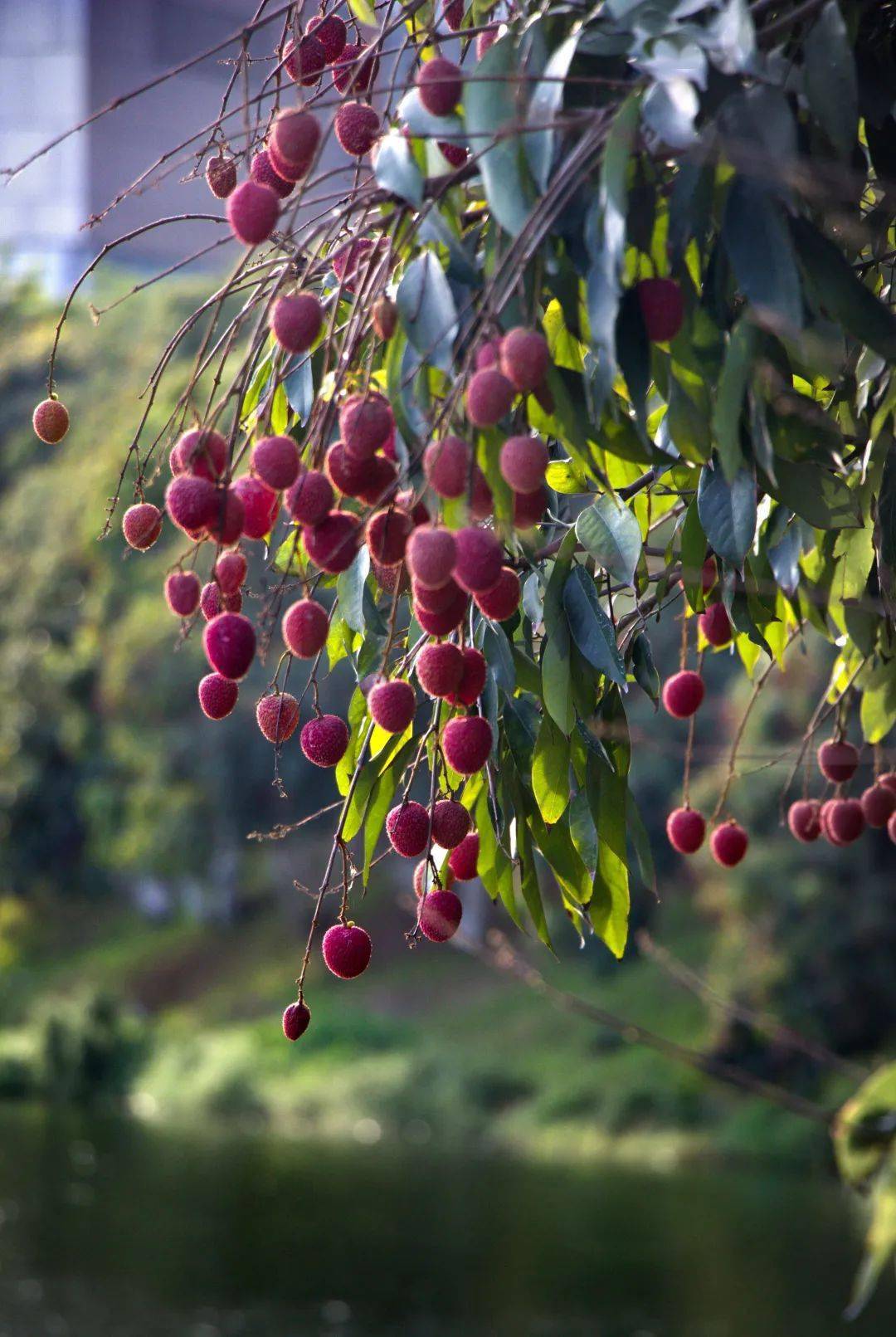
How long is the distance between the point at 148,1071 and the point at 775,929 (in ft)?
16.0

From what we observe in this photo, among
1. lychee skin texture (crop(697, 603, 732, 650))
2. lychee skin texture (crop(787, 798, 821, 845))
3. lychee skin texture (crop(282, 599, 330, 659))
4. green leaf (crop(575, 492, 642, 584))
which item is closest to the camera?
lychee skin texture (crop(282, 599, 330, 659))

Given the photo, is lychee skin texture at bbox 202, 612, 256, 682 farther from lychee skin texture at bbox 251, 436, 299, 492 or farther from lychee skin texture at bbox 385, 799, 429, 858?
lychee skin texture at bbox 385, 799, 429, 858

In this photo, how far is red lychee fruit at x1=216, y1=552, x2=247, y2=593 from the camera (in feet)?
3.46

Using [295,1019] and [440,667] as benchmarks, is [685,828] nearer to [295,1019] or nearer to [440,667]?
[295,1019]

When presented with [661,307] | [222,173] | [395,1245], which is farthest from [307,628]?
[395,1245]

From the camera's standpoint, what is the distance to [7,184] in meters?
1.29

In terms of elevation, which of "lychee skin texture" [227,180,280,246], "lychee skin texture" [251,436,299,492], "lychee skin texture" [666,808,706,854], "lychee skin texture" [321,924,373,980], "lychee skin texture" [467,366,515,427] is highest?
"lychee skin texture" [227,180,280,246]

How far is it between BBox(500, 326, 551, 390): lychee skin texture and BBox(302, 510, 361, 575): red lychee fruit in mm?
121

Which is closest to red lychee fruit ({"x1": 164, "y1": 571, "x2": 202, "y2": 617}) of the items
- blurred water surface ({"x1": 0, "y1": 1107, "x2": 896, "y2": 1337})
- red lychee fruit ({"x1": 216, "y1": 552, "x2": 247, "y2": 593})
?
red lychee fruit ({"x1": 216, "y1": 552, "x2": 247, "y2": 593})

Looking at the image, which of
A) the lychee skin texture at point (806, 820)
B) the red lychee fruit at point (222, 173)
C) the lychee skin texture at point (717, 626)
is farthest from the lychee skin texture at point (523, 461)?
the lychee skin texture at point (806, 820)

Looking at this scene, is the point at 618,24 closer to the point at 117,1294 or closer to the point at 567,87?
the point at 567,87

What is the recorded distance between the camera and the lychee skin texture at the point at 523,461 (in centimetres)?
89

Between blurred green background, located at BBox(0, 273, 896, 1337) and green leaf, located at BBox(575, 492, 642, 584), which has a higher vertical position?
green leaf, located at BBox(575, 492, 642, 584)

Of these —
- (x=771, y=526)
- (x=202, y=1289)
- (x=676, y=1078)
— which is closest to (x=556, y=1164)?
(x=676, y=1078)
